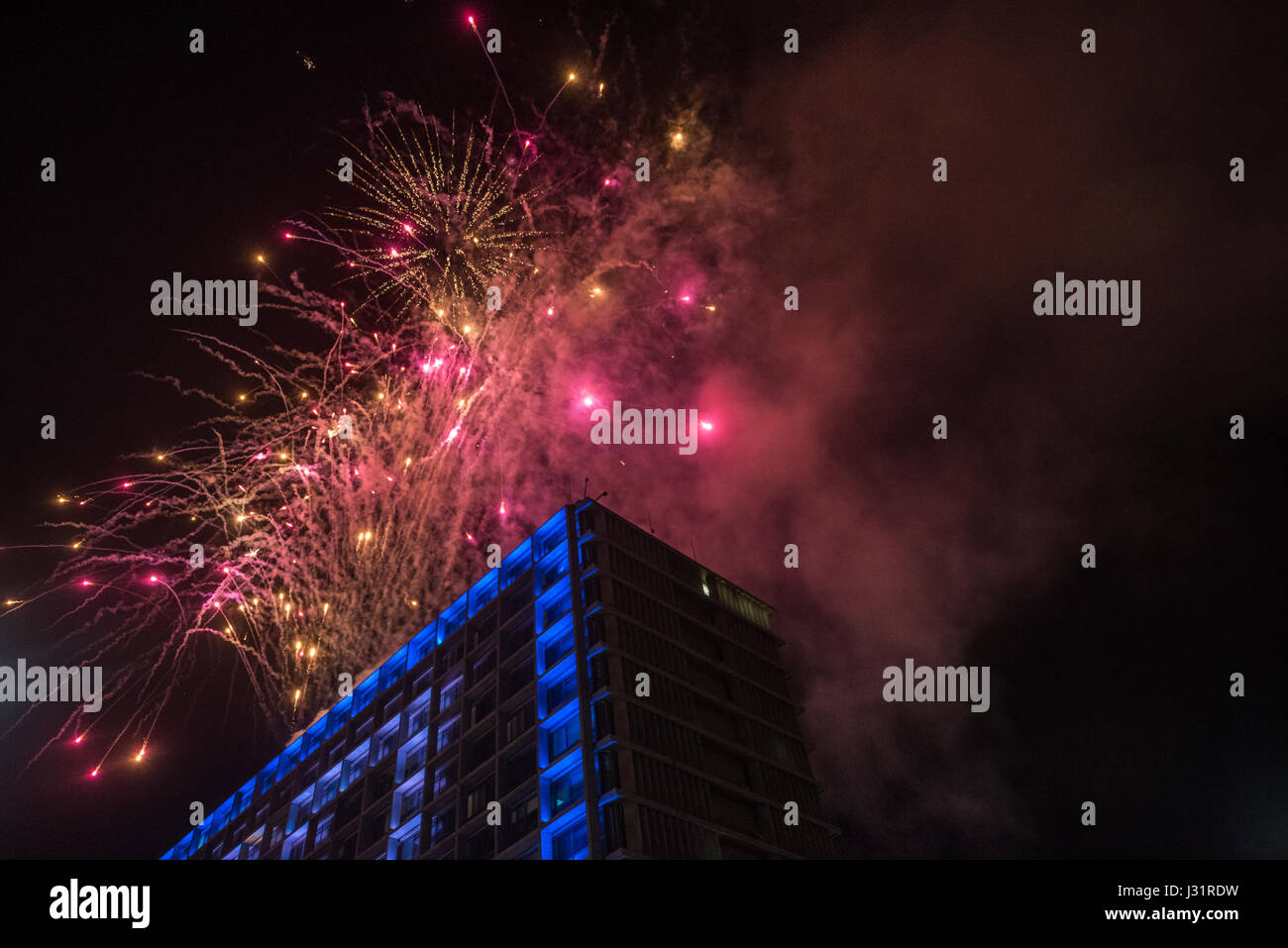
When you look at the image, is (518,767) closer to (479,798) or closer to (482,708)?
(479,798)

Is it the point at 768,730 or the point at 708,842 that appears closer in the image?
the point at 708,842

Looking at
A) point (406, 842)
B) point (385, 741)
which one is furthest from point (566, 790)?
point (385, 741)

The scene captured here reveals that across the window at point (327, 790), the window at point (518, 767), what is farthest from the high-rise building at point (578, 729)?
the window at point (327, 790)

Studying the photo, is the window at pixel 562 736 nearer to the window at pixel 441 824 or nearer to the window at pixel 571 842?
the window at pixel 571 842
